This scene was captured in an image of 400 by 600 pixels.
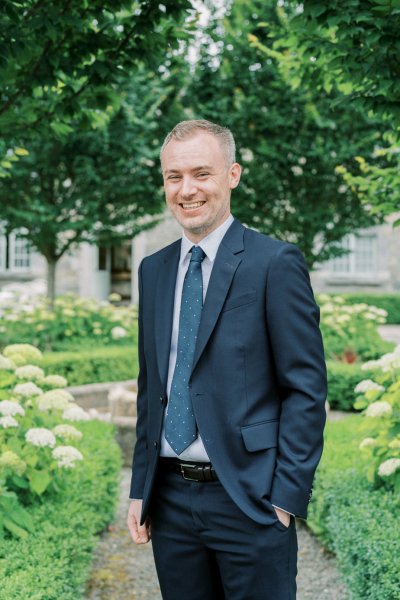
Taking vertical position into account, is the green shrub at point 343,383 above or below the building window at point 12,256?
below

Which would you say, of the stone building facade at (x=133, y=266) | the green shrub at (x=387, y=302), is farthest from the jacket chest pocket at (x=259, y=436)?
the green shrub at (x=387, y=302)

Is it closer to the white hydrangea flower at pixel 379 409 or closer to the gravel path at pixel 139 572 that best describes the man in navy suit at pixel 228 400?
the white hydrangea flower at pixel 379 409

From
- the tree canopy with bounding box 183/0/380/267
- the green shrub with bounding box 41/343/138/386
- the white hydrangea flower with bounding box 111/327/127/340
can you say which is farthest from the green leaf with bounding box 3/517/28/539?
the tree canopy with bounding box 183/0/380/267

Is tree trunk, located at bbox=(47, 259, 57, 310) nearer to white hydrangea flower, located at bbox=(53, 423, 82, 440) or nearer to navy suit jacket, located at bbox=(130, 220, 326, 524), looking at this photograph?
white hydrangea flower, located at bbox=(53, 423, 82, 440)

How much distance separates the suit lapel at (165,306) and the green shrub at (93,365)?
20.1 ft

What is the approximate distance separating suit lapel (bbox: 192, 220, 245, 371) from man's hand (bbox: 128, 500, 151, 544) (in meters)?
0.63

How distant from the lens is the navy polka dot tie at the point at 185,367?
6.65 ft

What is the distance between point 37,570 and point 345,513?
1.64 meters

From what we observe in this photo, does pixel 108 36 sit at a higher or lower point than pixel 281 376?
higher

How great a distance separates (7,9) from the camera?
306cm

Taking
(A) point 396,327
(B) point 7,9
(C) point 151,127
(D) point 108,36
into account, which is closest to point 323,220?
(C) point 151,127

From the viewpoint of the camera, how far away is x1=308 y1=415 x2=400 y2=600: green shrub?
2.84 metres

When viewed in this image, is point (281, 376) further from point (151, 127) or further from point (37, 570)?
point (151, 127)

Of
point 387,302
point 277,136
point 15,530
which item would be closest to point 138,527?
point 15,530
